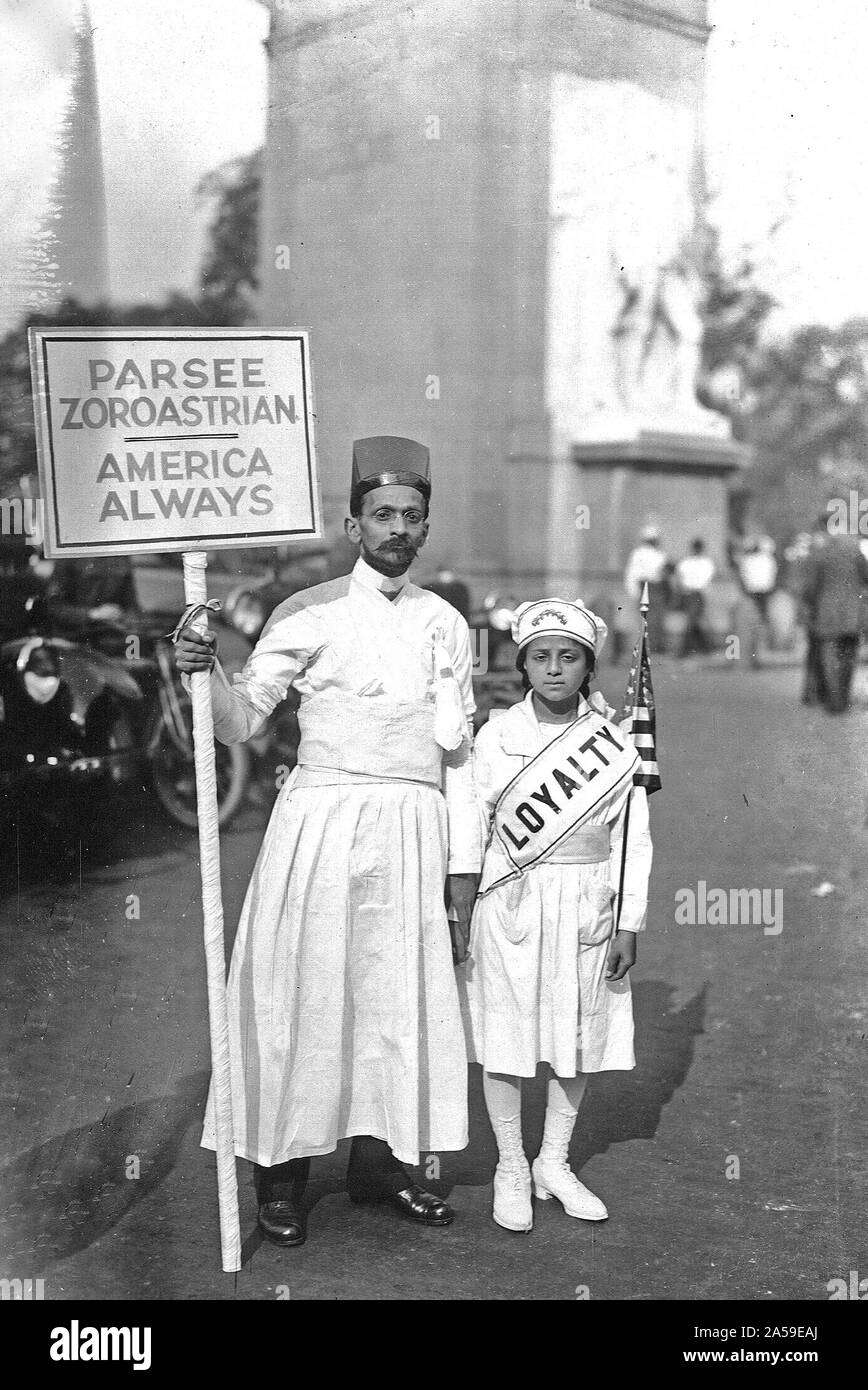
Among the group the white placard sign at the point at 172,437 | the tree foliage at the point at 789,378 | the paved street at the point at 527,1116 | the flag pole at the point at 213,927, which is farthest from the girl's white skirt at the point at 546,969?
the tree foliage at the point at 789,378

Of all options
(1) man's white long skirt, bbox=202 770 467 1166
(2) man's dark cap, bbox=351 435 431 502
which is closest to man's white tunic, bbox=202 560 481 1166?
(1) man's white long skirt, bbox=202 770 467 1166

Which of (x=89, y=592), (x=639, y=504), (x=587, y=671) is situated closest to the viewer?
(x=587, y=671)

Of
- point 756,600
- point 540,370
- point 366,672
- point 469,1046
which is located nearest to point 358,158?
point 366,672

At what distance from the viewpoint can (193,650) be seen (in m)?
3.15

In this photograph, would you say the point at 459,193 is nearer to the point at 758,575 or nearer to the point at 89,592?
the point at 89,592

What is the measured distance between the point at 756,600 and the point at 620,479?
345 centimetres

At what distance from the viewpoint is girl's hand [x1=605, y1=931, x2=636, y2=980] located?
3.61m

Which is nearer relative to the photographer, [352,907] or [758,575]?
[352,907]

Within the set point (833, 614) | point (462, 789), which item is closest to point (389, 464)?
point (462, 789)

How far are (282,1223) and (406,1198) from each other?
32cm

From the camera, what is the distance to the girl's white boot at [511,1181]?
3525mm

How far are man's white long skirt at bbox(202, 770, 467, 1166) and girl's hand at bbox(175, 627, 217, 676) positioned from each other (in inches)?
19.5

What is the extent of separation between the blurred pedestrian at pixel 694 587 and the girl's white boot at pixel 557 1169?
28.0ft

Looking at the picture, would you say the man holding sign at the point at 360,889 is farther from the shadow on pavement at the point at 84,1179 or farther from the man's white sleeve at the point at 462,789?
the shadow on pavement at the point at 84,1179
